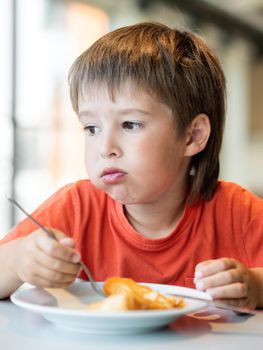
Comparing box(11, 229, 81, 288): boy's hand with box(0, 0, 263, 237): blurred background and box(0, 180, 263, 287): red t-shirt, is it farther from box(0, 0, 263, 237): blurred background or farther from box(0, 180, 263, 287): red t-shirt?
box(0, 0, 263, 237): blurred background

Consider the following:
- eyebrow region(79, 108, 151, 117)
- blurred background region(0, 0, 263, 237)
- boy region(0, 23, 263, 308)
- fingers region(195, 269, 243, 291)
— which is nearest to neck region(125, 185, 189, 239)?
boy region(0, 23, 263, 308)

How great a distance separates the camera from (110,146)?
38.1 inches

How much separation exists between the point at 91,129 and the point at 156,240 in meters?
0.25

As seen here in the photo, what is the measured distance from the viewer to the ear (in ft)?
3.74

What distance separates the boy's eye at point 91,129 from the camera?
1.02m

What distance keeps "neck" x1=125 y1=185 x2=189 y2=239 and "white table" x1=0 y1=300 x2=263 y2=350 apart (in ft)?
1.16

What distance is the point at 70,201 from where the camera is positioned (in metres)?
1.16

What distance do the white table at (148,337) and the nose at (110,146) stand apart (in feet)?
0.97

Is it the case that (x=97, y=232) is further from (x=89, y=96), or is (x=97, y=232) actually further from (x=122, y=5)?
(x=122, y=5)

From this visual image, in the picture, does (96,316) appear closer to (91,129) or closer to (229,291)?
(229,291)

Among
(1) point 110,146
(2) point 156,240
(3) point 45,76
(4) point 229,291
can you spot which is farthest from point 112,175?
(3) point 45,76

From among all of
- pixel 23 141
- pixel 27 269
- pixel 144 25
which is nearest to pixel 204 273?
pixel 27 269

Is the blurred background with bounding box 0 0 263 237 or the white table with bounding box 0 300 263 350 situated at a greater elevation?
the blurred background with bounding box 0 0 263 237

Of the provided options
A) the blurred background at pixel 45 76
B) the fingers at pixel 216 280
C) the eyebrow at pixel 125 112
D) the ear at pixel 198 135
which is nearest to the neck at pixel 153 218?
the ear at pixel 198 135
